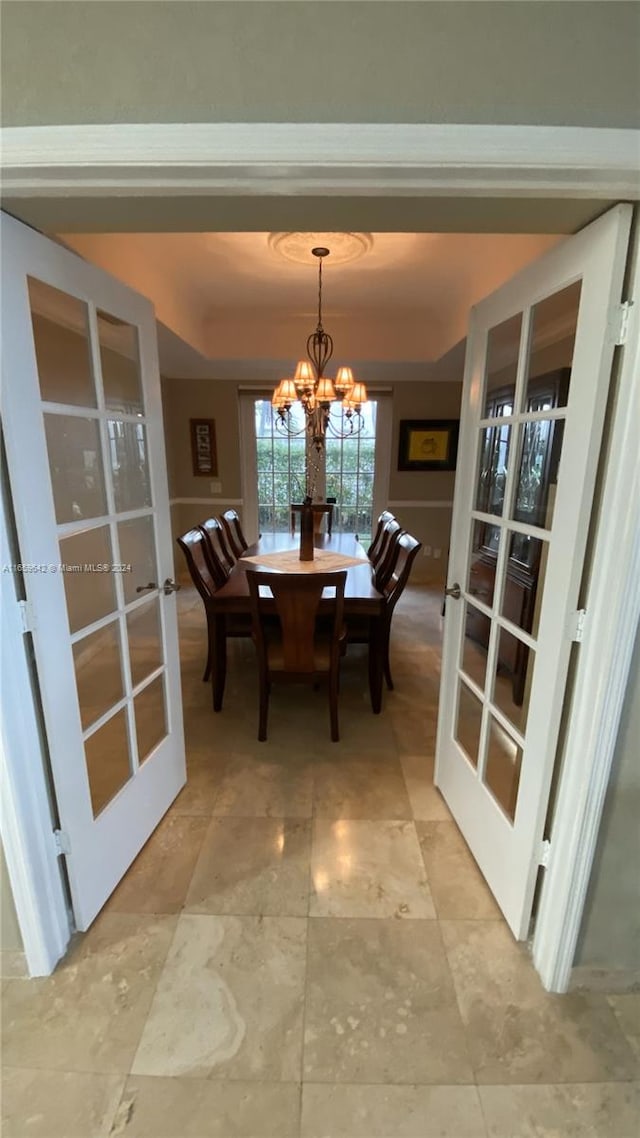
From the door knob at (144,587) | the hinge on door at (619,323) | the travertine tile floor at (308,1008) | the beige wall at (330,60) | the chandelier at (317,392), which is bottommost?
the travertine tile floor at (308,1008)

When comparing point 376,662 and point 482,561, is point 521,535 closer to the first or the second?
point 482,561

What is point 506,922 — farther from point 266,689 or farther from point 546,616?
point 266,689

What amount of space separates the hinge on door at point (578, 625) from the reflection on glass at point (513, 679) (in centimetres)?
23

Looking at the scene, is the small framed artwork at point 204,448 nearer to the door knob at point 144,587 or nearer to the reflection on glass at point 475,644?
the door knob at point 144,587

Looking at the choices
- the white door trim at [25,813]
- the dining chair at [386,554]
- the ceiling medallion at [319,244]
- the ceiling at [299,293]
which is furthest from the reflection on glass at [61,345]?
the ceiling medallion at [319,244]

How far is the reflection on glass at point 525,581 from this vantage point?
135 centimetres

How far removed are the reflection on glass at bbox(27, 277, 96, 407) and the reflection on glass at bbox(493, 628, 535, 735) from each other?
1.52 metres

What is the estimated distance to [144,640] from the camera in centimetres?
175

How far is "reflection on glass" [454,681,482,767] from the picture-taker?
5.65 ft

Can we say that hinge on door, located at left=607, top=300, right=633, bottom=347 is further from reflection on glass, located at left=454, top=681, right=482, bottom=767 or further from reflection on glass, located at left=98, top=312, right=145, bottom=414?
reflection on glass, located at left=98, top=312, right=145, bottom=414

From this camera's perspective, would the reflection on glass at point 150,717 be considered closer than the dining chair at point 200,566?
Yes

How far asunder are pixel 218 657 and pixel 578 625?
1931mm

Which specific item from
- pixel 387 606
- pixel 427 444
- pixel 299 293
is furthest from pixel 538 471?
pixel 427 444

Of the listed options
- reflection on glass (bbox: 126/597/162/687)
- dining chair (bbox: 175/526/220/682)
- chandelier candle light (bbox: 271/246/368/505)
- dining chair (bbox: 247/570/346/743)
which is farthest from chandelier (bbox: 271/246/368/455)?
reflection on glass (bbox: 126/597/162/687)
